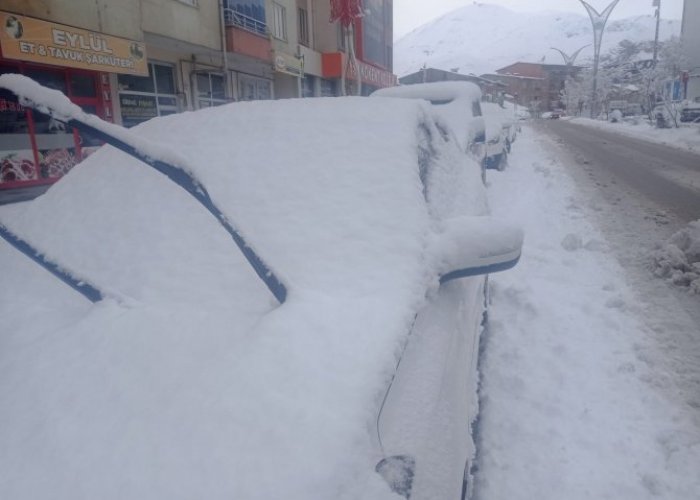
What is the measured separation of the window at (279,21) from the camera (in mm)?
18703

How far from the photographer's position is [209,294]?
164cm

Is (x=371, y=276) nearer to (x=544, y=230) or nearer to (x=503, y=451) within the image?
(x=503, y=451)

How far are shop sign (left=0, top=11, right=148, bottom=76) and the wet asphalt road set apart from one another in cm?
1062

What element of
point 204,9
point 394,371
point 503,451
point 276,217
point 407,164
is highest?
point 204,9

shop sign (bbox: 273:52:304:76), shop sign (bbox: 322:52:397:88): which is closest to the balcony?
shop sign (bbox: 273:52:304:76)

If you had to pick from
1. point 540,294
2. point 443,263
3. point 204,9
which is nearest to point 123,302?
point 443,263

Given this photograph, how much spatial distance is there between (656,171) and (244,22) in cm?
1266

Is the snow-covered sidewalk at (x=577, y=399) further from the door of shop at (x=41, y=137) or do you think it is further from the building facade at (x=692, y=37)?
the building facade at (x=692, y=37)

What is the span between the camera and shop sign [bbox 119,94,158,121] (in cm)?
1200

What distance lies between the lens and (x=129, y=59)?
10836 mm

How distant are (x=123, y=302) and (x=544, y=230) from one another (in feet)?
18.8

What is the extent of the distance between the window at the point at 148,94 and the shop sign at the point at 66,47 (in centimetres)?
102

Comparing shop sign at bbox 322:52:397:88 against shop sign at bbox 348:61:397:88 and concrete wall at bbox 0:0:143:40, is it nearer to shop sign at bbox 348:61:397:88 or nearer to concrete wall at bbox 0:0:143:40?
shop sign at bbox 348:61:397:88

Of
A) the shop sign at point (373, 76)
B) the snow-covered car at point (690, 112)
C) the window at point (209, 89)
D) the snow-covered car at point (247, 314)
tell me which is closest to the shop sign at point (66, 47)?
the window at point (209, 89)
